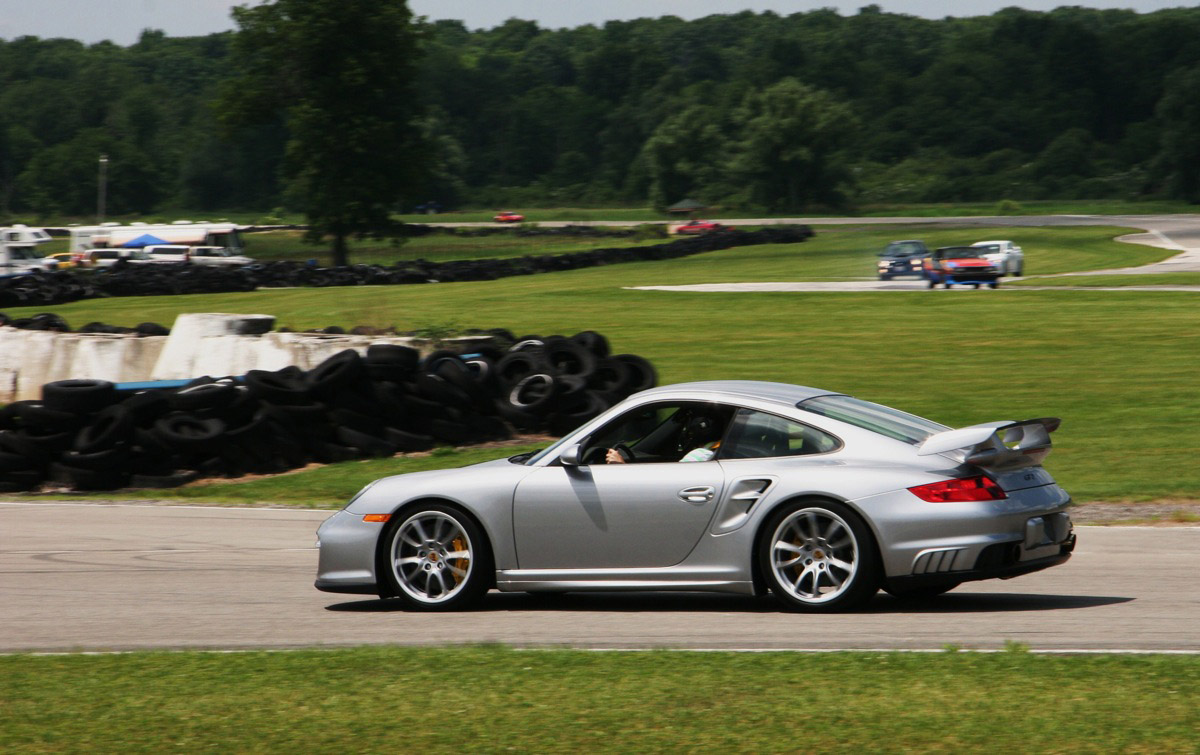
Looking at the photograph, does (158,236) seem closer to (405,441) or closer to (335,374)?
(405,441)

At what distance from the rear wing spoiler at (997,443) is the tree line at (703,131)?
199ft

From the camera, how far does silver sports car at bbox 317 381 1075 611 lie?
7332 mm

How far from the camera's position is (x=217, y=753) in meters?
4.95

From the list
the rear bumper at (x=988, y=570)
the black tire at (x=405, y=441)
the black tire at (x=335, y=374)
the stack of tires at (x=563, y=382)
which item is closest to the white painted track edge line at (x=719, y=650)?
the rear bumper at (x=988, y=570)

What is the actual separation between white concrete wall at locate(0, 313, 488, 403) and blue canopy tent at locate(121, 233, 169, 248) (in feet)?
134

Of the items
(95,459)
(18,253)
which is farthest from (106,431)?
(18,253)

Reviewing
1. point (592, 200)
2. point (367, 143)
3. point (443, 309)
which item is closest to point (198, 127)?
point (592, 200)

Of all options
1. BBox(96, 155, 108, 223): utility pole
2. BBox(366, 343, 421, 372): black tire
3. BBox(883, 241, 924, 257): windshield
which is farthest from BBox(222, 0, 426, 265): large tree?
BBox(366, 343, 421, 372): black tire

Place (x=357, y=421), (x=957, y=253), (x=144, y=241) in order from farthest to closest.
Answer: (x=144, y=241), (x=957, y=253), (x=357, y=421)

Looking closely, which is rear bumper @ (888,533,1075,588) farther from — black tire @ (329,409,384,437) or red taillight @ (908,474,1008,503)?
black tire @ (329,409,384,437)

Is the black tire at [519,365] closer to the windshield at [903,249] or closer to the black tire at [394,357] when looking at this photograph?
the black tire at [394,357]

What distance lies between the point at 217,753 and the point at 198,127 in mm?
195056

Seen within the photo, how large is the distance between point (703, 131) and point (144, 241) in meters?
68.7

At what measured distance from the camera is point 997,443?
748cm
